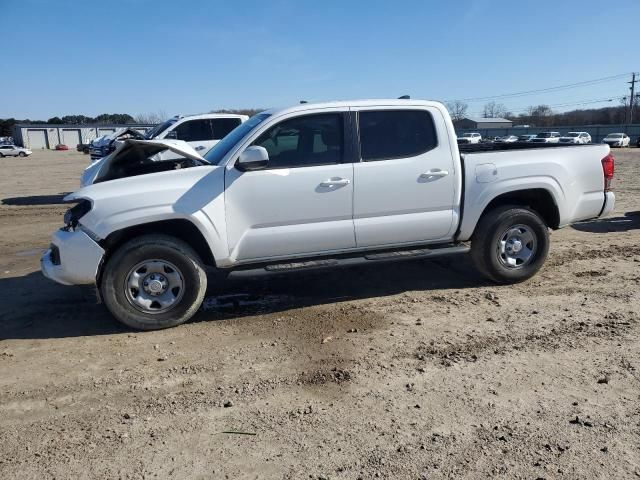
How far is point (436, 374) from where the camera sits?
3.89 m

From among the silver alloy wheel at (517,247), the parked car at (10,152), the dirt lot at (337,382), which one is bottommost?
the dirt lot at (337,382)

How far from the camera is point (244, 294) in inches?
234

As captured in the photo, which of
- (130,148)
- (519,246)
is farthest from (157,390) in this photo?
(519,246)

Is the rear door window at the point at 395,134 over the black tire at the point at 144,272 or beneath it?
over

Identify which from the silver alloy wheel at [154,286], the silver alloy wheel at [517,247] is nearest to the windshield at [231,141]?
the silver alloy wheel at [154,286]

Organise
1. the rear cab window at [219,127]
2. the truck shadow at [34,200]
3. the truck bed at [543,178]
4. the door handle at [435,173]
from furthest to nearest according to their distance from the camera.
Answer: the truck shadow at [34,200], the rear cab window at [219,127], the truck bed at [543,178], the door handle at [435,173]

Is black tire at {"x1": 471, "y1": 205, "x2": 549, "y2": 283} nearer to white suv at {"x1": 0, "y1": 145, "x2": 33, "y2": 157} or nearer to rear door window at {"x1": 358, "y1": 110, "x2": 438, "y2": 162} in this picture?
rear door window at {"x1": 358, "y1": 110, "x2": 438, "y2": 162}

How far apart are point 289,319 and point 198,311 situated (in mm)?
1001

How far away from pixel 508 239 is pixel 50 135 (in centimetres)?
11273

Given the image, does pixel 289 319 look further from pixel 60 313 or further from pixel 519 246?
pixel 519 246

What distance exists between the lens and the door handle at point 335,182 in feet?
16.8

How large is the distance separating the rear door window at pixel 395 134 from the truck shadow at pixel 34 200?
449 inches

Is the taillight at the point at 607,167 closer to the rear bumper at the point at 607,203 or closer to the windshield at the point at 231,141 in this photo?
the rear bumper at the point at 607,203

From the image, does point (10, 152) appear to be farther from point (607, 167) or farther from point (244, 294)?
point (607, 167)
